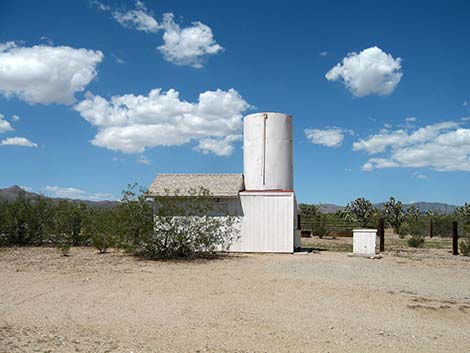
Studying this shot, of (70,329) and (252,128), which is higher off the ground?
(252,128)

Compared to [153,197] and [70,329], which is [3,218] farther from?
[70,329]

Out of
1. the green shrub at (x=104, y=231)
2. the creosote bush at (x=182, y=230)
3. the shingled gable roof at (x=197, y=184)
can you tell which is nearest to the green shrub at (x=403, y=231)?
the shingled gable roof at (x=197, y=184)

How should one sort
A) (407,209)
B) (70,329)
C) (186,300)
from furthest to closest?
(407,209)
(186,300)
(70,329)

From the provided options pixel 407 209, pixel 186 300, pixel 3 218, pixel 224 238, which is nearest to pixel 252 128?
pixel 224 238

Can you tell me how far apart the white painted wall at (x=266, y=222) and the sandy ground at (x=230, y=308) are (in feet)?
16.7

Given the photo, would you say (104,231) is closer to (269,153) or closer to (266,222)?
(266,222)

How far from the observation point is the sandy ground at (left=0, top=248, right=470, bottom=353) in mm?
7176

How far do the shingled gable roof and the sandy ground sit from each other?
18.3 ft

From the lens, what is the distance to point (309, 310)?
30.5 feet

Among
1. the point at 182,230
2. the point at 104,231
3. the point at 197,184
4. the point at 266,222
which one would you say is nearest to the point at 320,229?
the point at 266,222

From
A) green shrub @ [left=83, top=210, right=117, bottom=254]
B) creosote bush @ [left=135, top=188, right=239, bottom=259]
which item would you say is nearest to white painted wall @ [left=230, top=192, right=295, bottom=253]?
creosote bush @ [left=135, top=188, right=239, bottom=259]

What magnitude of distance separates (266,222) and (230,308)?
12.1 m

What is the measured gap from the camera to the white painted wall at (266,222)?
837 inches

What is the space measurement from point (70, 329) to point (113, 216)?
11.6 m
